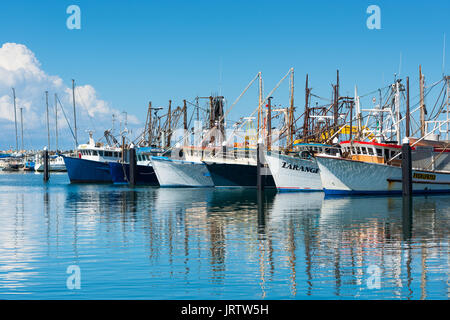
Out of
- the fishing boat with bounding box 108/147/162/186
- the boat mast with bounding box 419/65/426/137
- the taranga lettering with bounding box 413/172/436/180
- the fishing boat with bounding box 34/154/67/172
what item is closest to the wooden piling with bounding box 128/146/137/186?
the fishing boat with bounding box 108/147/162/186

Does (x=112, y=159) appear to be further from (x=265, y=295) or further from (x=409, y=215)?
(x=265, y=295)

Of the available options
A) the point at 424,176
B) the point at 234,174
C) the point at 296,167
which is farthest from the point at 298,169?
the point at 424,176

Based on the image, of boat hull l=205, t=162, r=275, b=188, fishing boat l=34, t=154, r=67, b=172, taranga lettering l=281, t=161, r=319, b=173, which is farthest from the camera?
fishing boat l=34, t=154, r=67, b=172

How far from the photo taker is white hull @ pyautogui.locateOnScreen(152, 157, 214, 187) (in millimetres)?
69312


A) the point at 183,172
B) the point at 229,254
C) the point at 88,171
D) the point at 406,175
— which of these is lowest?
the point at 229,254

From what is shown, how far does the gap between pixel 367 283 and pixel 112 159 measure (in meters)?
75.8

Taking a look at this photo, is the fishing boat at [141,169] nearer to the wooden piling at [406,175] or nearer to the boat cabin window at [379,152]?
the boat cabin window at [379,152]

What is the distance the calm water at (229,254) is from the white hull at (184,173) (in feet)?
111

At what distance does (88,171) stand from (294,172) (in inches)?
1517

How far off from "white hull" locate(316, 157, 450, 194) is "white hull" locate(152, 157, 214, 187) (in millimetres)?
21785

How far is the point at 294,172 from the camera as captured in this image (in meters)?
57.6

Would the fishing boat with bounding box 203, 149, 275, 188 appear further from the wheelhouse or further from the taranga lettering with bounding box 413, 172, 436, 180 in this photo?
the taranga lettering with bounding box 413, 172, 436, 180

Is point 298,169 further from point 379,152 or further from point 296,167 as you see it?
point 379,152

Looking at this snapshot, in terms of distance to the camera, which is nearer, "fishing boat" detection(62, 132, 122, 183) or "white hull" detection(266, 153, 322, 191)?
"white hull" detection(266, 153, 322, 191)
